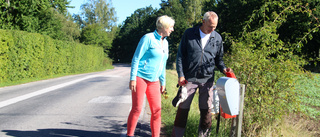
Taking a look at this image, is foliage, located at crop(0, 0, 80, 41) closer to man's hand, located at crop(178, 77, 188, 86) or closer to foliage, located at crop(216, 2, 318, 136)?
man's hand, located at crop(178, 77, 188, 86)

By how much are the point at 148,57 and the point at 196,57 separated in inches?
25.7

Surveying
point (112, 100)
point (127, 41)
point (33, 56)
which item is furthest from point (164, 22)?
point (127, 41)

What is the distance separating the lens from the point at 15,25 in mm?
Answer: 21156

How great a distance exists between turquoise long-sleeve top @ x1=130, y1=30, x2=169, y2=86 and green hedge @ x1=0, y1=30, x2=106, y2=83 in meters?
11.6

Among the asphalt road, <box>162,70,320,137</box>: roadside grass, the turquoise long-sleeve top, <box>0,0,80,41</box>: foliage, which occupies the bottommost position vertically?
the asphalt road

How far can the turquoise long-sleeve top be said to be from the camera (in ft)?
11.9

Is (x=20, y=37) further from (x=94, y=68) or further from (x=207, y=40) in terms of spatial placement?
(x=94, y=68)

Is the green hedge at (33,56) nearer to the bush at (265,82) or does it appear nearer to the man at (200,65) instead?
the man at (200,65)

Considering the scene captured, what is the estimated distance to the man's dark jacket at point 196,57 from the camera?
11.6 feet

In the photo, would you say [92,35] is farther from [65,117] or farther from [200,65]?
[200,65]

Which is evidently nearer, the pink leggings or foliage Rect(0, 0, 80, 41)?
the pink leggings

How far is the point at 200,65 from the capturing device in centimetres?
354

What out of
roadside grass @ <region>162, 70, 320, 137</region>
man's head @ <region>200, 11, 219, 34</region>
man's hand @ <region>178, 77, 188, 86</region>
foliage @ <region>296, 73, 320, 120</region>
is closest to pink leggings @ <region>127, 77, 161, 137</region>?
man's hand @ <region>178, 77, 188, 86</region>

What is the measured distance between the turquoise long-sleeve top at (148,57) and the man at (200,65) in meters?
0.29
